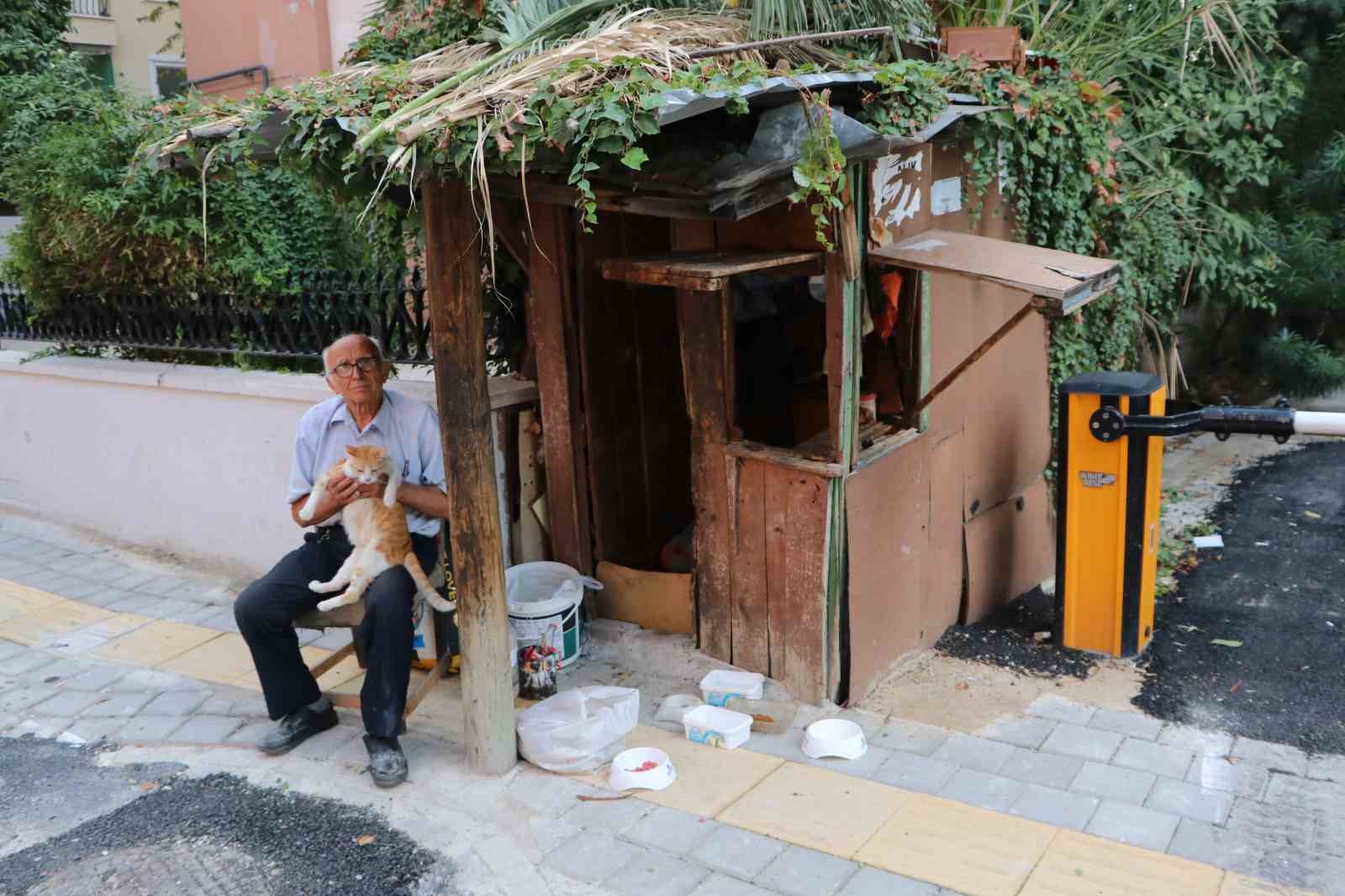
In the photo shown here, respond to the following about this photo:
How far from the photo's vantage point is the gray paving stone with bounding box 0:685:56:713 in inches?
198

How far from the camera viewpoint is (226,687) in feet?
16.8

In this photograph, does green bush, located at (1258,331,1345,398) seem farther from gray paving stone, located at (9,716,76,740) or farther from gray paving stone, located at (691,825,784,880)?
gray paving stone, located at (9,716,76,740)

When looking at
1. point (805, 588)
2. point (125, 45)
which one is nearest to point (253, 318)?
point (805, 588)

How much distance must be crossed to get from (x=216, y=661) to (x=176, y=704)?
0.46 metres

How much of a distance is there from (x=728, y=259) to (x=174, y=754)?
2942mm

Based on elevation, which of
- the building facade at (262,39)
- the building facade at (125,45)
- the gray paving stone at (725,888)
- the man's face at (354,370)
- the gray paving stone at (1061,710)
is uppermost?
the building facade at (125,45)

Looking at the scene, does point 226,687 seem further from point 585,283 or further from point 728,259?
point 728,259

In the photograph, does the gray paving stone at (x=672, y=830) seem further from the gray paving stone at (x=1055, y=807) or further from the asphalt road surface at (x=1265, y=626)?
the asphalt road surface at (x=1265, y=626)

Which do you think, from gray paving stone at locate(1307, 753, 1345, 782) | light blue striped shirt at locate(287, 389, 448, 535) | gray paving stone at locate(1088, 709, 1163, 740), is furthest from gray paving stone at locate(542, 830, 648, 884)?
gray paving stone at locate(1307, 753, 1345, 782)

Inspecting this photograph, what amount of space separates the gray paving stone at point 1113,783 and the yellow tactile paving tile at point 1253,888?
51cm

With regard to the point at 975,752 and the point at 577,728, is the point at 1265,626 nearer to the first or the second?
the point at 975,752

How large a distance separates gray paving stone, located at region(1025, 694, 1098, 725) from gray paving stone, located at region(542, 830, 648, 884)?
195 cm

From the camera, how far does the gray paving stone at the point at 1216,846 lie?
136 inches

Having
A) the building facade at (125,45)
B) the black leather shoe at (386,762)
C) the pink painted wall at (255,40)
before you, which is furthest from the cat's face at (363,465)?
the building facade at (125,45)
